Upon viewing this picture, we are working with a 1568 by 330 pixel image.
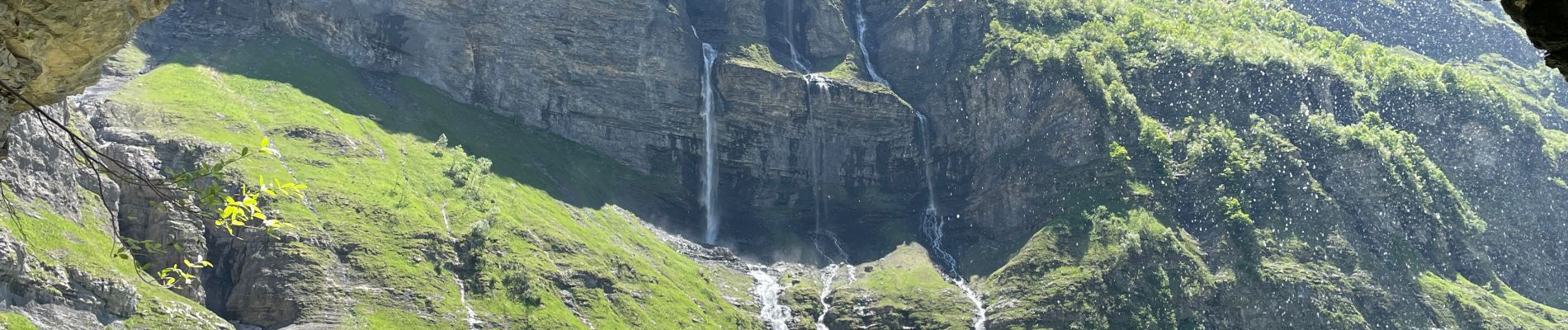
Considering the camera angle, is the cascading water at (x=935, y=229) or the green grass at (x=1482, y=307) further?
the cascading water at (x=935, y=229)

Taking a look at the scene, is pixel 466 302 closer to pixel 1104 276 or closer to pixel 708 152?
pixel 708 152

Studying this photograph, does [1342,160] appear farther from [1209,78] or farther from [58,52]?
[58,52]

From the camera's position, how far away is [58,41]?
13.1 metres

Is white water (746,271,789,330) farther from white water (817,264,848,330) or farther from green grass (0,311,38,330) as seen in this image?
green grass (0,311,38,330)

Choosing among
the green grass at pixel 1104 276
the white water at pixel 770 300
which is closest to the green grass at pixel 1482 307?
the green grass at pixel 1104 276

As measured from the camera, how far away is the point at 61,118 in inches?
4284

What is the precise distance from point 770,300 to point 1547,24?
454ft

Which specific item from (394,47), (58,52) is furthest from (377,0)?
(58,52)

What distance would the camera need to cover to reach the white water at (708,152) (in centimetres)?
17125

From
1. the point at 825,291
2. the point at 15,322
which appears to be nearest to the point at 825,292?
the point at 825,291

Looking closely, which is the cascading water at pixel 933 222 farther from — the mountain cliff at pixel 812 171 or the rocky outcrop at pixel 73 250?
the rocky outcrop at pixel 73 250

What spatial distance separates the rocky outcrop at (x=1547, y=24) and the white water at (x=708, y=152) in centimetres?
15953

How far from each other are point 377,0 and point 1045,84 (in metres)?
103

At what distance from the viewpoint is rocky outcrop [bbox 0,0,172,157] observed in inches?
484
